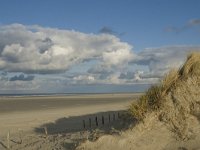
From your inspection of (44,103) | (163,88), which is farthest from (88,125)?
(44,103)

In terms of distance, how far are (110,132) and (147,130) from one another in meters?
1.64

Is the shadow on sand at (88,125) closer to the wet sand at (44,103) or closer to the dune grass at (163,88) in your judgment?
the dune grass at (163,88)

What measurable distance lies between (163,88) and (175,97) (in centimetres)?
76

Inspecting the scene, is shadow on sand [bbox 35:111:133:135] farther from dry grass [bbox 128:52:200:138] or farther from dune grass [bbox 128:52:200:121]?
dry grass [bbox 128:52:200:138]

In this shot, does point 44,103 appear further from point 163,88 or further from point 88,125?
point 163,88

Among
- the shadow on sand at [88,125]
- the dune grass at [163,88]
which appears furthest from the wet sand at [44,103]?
the dune grass at [163,88]

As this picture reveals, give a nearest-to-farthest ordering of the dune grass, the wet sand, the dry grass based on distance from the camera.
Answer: the dry grass
the dune grass
the wet sand

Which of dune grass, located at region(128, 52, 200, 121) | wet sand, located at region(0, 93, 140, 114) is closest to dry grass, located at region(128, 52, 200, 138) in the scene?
dune grass, located at region(128, 52, 200, 121)

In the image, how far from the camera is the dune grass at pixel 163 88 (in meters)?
16.2

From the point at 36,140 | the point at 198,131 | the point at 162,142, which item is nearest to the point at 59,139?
the point at 36,140

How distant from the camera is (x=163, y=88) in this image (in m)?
16.7

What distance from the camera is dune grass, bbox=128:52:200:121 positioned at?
16.2 metres

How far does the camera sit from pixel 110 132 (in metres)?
16.4

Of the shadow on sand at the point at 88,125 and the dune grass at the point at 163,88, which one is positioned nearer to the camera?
the dune grass at the point at 163,88
